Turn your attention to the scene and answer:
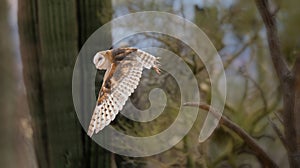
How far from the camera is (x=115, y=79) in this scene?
0.84 m

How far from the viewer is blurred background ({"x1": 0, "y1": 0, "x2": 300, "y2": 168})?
2.78 feet

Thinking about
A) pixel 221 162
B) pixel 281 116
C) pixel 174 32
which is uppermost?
pixel 174 32

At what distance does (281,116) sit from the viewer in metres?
0.89

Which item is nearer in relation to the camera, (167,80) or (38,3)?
(38,3)

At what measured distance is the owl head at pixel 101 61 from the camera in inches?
33.5

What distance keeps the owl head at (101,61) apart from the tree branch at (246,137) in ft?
0.80

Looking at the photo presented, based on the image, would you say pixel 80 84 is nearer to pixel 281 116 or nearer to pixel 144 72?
pixel 144 72

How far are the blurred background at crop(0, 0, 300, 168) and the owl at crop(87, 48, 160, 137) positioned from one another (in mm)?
27

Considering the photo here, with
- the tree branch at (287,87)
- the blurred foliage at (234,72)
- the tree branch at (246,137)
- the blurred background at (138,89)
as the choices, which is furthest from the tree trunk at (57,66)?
the tree branch at (287,87)

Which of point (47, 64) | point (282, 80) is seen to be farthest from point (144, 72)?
point (282, 80)

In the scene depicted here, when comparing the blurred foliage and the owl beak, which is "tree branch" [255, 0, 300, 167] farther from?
the owl beak

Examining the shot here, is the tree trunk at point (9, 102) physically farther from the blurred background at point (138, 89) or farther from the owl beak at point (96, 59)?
the owl beak at point (96, 59)

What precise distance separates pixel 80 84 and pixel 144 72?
6.6 inches

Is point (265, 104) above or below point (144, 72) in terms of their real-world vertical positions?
below
